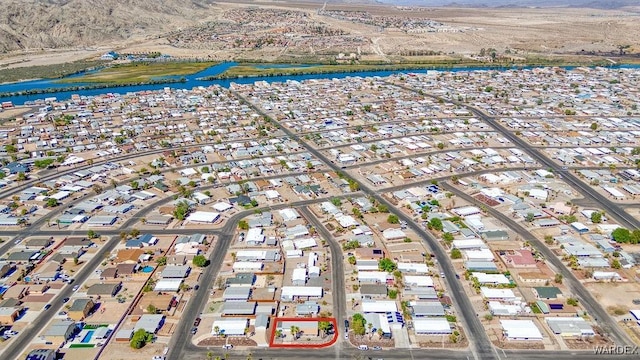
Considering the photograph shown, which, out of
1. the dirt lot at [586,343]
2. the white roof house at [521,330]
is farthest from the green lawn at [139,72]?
the dirt lot at [586,343]

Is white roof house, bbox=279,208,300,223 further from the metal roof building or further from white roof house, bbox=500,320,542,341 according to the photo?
white roof house, bbox=500,320,542,341

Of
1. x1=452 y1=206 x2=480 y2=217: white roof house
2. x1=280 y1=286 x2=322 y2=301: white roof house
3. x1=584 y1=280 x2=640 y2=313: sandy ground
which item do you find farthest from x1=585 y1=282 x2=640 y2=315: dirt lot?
x1=280 y1=286 x2=322 y2=301: white roof house

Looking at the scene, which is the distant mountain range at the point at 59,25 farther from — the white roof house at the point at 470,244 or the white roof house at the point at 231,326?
the white roof house at the point at 470,244

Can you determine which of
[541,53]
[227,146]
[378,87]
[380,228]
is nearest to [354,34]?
[541,53]

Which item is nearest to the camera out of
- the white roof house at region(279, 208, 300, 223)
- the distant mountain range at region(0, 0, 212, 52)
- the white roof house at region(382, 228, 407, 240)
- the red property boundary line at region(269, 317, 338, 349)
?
the red property boundary line at region(269, 317, 338, 349)

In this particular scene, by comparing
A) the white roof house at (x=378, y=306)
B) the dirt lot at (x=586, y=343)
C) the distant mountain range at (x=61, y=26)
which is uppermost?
the distant mountain range at (x=61, y=26)

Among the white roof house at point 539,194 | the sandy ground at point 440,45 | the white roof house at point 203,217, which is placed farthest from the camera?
the sandy ground at point 440,45
